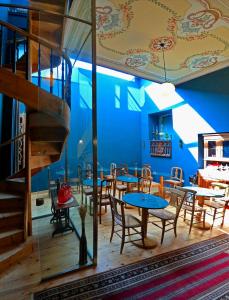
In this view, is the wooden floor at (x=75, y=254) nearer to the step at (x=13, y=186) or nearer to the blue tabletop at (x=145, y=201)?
the blue tabletop at (x=145, y=201)

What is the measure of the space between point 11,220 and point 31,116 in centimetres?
154

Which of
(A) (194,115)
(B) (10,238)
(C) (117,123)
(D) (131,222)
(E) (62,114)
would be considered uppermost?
(C) (117,123)

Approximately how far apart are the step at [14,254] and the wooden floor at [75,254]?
7 centimetres

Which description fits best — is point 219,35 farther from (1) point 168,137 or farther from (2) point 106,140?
(2) point 106,140

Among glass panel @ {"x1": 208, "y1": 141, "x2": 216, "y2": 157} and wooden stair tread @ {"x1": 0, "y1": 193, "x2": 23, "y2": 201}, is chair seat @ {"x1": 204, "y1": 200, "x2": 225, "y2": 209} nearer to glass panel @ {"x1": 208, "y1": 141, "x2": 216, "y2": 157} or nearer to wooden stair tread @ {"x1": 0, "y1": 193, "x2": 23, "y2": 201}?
glass panel @ {"x1": 208, "y1": 141, "x2": 216, "y2": 157}

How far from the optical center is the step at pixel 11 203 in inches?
111

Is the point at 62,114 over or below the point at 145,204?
over

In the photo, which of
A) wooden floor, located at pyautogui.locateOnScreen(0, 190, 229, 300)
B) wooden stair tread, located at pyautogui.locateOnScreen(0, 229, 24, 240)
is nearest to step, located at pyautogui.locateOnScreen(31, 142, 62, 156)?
wooden stair tread, located at pyautogui.locateOnScreen(0, 229, 24, 240)

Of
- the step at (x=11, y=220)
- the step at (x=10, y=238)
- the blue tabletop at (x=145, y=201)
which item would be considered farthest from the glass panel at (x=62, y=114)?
the blue tabletop at (x=145, y=201)

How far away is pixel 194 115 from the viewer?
211 inches

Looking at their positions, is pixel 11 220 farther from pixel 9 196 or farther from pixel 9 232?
pixel 9 196

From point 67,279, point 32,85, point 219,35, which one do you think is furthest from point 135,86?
point 67,279

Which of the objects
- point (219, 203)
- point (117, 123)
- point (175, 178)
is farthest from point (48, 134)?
point (117, 123)

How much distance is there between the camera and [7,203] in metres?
2.84
